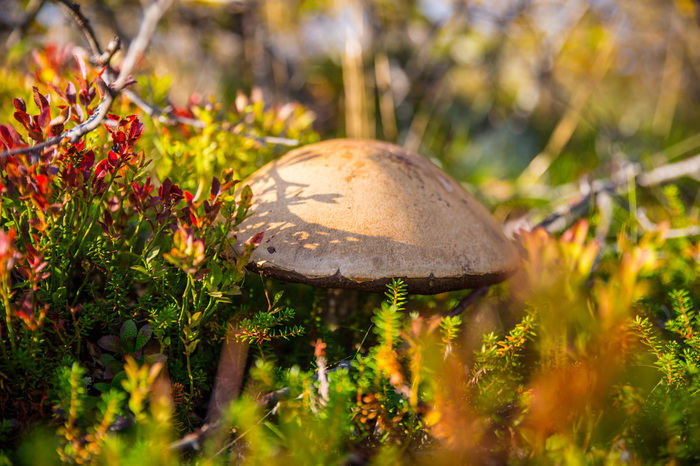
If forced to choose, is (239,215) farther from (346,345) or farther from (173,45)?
(173,45)

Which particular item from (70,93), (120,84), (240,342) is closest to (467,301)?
(240,342)

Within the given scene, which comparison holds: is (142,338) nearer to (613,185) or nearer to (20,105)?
(20,105)

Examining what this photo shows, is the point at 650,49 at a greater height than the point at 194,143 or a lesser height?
lesser

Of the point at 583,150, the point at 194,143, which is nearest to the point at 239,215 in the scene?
the point at 194,143

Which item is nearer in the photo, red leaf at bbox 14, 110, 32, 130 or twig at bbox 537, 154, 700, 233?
red leaf at bbox 14, 110, 32, 130

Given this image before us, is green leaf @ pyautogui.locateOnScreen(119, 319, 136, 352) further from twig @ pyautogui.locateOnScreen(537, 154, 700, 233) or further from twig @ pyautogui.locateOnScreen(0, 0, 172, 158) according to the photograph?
twig @ pyautogui.locateOnScreen(537, 154, 700, 233)

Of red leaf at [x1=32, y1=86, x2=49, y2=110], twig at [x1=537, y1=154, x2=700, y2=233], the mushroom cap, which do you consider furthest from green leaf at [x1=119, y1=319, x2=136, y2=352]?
twig at [x1=537, y1=154, x2=700, y2=233]

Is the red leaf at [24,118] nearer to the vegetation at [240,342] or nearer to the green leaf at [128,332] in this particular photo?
the vegetation at [240,342]
